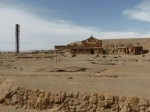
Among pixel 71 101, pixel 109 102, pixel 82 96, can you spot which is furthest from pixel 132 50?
pixel 109 102

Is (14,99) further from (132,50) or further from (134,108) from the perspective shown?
(132,50)

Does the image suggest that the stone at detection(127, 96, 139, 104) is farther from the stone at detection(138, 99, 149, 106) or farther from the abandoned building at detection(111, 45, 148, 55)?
the abandoned building at detection(111, 45, 148, 55)

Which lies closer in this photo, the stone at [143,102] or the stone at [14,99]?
the stone at [143,102]

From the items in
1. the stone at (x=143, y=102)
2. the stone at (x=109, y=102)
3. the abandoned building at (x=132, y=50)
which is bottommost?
the stone at (x=109, y=102)

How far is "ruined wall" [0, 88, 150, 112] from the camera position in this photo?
1253 cm

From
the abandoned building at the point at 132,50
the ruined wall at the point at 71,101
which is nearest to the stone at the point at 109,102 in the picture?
the ruined wall at the point at 71,101

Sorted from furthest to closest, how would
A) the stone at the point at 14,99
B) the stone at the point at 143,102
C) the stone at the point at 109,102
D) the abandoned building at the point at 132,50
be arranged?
the abandoned building at the point at 132,50 < the stone at the point at 14,99 < the stone at the point at 109,102 < the stone at the point at 143,102

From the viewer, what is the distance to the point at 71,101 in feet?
44.5

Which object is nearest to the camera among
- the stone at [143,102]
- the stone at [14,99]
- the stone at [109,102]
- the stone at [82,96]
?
the stone at [143,102]

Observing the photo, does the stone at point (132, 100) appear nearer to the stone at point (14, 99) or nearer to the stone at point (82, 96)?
the stone at point (82, 96)

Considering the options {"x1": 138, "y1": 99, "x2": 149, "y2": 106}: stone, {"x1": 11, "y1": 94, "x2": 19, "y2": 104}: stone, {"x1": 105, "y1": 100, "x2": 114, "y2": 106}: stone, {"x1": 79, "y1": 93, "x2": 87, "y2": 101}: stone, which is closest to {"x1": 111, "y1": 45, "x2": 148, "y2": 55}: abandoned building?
{"x1": 11, "y1": 94, "x2": 19, "y2": 104}: stone

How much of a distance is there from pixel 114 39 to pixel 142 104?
11536 cm

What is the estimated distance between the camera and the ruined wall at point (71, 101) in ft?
41.1

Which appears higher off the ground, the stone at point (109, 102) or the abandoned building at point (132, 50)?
the abandoned building at point (132, 50)
